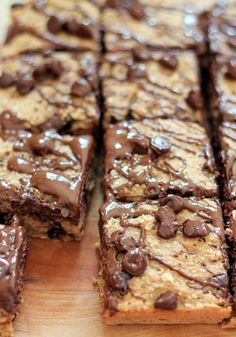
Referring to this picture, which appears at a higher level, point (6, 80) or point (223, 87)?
point (223, 87)

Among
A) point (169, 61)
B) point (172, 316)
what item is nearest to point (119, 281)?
point (172, 316)

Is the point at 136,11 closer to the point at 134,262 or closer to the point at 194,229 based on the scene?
the point at 194,229

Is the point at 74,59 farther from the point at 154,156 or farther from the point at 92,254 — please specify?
the point at 92,254

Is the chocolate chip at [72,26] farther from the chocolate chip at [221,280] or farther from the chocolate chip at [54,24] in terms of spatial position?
the chocolate chip at [221,280]

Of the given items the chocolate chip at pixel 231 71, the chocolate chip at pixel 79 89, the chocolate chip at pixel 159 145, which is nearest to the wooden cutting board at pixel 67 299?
the chocolate chip at pixel 159 145

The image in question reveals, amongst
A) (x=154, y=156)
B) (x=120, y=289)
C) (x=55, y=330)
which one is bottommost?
(x=55, y=330)

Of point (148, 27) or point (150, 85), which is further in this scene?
point (148, 27)

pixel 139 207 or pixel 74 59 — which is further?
pixel 74 59

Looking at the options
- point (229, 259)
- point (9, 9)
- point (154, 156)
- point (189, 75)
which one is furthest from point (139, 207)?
point (9, 9)

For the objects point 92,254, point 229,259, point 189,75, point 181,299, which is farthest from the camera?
point 189,75
